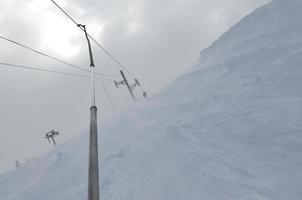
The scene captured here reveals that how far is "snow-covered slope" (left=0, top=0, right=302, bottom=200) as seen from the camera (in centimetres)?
1650

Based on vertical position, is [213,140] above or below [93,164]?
below

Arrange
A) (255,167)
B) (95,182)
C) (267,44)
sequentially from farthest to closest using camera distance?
(267,44) → (255,167) → (95,182)

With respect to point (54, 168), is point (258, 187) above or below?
below

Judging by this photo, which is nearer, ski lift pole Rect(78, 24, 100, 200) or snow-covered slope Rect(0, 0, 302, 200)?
ski lift pole Rect(78, 24, 100, 200)

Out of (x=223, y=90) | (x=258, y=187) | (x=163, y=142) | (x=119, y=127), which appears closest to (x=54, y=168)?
(x=119, y=127)

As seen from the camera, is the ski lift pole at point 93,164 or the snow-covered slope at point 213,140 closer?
the ski lift pole at point 93,164

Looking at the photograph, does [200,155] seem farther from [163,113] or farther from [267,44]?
[267,44]

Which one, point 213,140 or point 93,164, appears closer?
point 93,164

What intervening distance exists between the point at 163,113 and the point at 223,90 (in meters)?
4.17

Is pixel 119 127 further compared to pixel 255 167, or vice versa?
pixel 119 127

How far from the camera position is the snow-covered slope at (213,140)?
16500mm

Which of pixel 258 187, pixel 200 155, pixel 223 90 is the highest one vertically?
pixel 223 90

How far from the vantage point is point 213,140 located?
65.2 ft

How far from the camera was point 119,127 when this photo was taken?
87.3 feet
